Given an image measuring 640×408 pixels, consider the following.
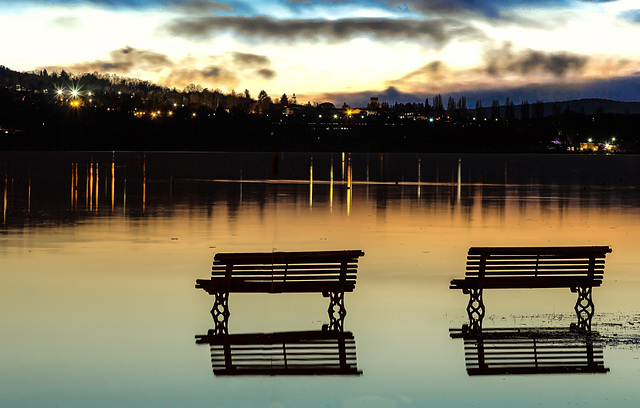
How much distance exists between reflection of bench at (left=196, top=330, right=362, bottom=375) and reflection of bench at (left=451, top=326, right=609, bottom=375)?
7.15ft

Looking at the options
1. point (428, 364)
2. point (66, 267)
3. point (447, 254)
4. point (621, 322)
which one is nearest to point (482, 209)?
point (447, 254)

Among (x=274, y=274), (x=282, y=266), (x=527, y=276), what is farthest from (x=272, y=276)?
(x=527, y=276)

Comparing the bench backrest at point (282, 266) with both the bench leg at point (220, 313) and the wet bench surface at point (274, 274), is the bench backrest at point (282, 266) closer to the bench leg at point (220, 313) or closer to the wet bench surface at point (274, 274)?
the wet bench surface at point (274, 274)

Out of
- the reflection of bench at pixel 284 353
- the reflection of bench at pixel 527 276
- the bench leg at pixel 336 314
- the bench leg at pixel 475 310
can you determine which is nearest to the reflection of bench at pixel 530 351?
the bench leg at pixel 475 310

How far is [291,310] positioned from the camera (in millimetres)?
21781

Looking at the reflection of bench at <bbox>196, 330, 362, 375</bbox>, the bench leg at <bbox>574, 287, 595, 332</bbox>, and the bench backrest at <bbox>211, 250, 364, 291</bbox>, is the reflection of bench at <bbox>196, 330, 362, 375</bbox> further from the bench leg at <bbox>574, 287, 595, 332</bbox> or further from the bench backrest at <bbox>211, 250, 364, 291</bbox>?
the bench leg at <bbox>574, 287, 595, 332</bbox>

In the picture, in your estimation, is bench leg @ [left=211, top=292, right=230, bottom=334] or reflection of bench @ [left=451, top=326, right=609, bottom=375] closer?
reflection of bench @ [left=451, top=326, right=609, bottom=375]

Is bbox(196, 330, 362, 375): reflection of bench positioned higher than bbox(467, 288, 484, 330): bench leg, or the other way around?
bbox(467, 288, 484, 330): bench leg

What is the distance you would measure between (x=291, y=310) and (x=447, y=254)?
12716mm

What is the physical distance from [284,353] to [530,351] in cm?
437

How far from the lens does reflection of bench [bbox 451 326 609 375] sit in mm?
16250

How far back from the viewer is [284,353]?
1719 centimetres

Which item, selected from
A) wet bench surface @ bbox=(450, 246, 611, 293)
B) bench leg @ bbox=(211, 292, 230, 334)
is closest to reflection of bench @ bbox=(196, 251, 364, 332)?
bench leg @ bbox=(211, 292, 230, 334)

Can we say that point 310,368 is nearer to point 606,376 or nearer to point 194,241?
point 606,376
